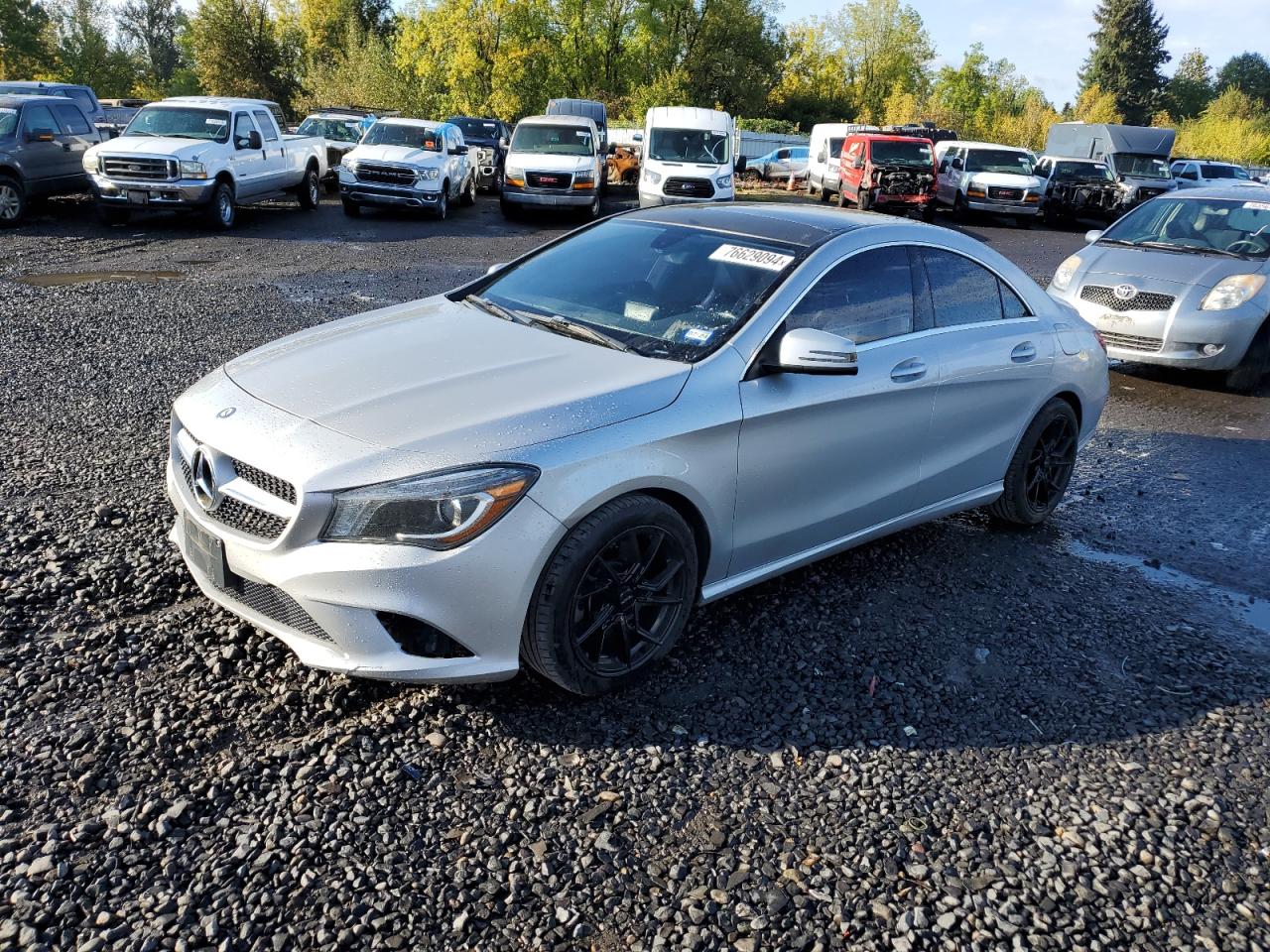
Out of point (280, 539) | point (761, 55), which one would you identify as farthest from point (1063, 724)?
point (761, 55)

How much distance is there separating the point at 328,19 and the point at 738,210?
60708 millimetres

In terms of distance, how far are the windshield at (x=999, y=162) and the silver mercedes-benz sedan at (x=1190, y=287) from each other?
16531mm

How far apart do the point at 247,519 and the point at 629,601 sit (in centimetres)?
130

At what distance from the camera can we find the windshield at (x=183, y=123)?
1567 cm

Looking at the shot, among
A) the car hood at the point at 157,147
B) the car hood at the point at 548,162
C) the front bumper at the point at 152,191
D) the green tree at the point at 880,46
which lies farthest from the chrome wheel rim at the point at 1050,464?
the green tree at the point at 880,46

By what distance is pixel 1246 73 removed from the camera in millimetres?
103312

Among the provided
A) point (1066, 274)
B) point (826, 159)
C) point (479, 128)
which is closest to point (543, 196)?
point (479, 128)

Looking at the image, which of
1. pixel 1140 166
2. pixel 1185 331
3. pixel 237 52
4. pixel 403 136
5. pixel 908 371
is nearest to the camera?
pixel 908 371

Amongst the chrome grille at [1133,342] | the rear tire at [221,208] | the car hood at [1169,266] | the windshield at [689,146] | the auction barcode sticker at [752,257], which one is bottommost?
the chrome grille at [1133,342]

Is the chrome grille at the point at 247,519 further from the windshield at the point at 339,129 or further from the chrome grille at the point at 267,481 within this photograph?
the windshield at the point at 339,129

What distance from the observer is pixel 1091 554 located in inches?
208

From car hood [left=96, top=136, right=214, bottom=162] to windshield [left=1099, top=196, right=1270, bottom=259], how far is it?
12.6 metres

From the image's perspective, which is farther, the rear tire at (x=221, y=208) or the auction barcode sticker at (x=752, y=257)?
the rear tire at (x=221, y=208)

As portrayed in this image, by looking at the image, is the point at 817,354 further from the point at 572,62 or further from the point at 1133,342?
the point at 572,62
